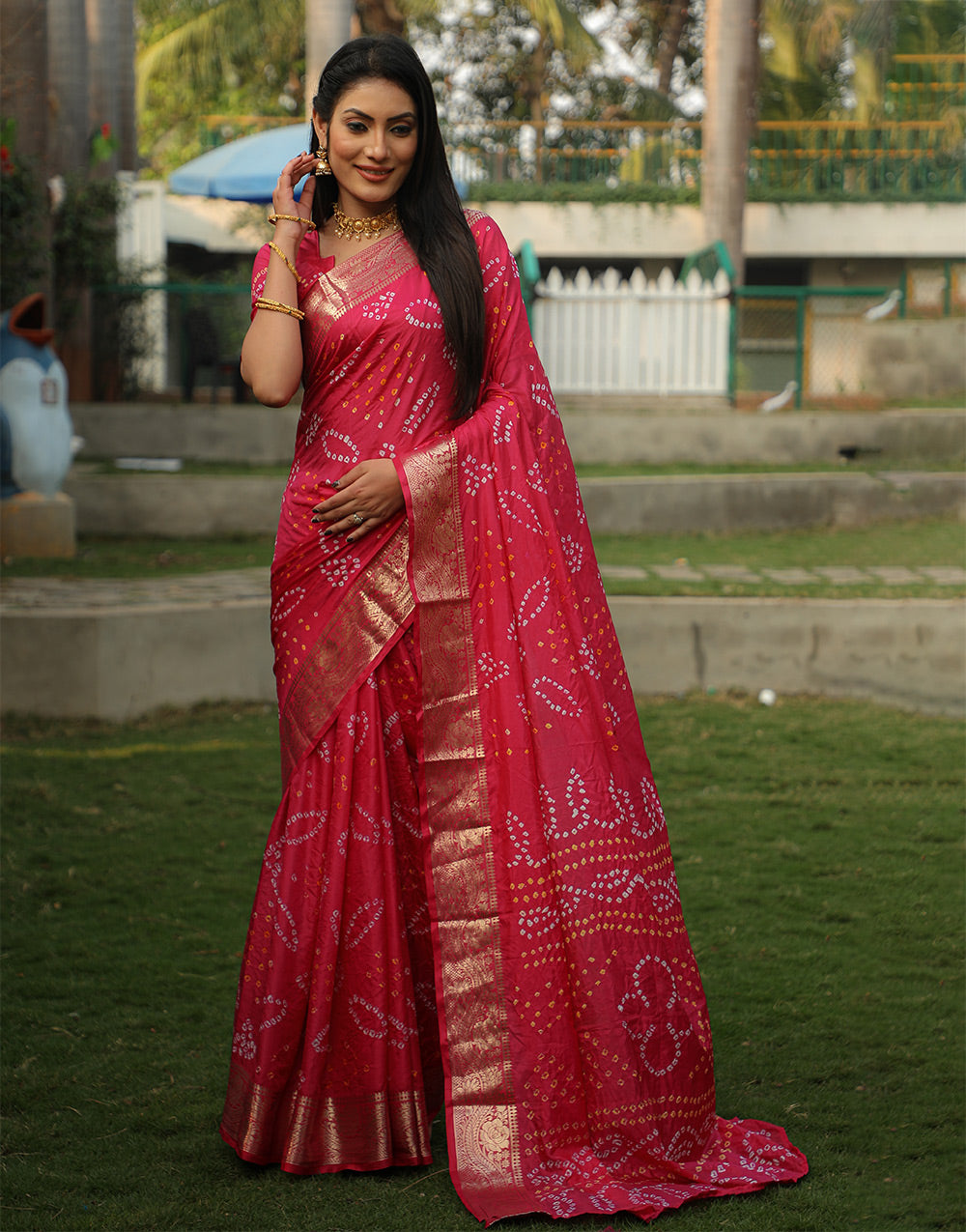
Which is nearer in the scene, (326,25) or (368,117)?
(368,117)

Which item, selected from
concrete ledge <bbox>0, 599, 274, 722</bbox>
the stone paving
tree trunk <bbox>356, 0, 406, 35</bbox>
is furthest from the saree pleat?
tree trunk <bbox>356, 0, 406, 35</bbox>

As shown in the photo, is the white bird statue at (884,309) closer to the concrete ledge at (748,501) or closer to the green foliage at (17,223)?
the concrete ledge at (748,501)

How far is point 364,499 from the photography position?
240 cm

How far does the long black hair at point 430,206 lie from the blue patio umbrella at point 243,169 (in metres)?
9.79

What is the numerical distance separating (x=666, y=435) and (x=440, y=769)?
800cm

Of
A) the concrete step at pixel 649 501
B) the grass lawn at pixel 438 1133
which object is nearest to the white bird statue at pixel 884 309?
the concrete step at pixel 649 501

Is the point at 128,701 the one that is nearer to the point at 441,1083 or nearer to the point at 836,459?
the point at 441,1083

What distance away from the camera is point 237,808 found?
468 cm

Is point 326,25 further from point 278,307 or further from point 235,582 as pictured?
point 278,307

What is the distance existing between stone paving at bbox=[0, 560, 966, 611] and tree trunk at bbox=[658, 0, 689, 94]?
16110 mm

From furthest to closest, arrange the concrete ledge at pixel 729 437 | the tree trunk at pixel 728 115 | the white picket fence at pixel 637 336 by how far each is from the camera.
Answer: the tree trunk at pixel 728 115 < the white picket fence at pixel 637 336 < the concrete ledge at pixel 729 437

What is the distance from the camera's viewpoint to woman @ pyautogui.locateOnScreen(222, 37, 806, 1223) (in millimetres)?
2377

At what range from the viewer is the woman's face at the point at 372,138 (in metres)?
2.38

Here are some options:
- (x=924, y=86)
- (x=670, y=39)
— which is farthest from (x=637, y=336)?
(x=670, y=39)
